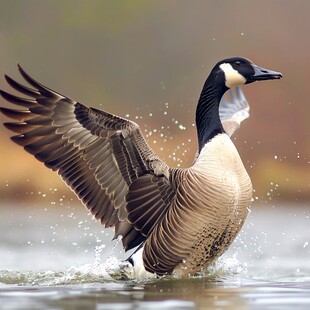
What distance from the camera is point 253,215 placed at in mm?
19078

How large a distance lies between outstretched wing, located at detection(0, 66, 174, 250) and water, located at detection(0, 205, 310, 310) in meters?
0.54

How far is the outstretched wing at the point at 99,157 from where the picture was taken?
11328mm

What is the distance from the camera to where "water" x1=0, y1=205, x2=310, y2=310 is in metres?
9.59

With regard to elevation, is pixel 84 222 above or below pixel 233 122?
below

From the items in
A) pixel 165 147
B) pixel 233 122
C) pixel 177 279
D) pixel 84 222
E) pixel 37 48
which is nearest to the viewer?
pixel 177 279

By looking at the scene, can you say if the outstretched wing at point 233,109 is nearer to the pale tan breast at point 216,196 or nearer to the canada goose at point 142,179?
the canada goose at point 142,179

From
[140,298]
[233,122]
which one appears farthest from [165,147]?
[140,298]

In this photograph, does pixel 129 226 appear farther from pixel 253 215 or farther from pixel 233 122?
pixel 253 215

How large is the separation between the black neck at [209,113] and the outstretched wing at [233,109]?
165 cm

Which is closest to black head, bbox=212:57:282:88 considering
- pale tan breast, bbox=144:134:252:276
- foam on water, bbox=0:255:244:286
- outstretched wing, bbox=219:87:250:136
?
pale tan breast, bbox=144:134:252:276

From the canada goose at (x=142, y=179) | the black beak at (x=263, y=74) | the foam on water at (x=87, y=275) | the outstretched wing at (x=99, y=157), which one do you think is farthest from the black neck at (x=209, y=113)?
the foam on water at (x=87, y=275)

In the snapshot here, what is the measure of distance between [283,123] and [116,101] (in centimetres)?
326

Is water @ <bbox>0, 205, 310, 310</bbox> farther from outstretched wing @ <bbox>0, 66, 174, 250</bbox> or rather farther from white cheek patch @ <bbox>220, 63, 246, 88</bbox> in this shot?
white cheek patch @ <bbox>220, 63, 246, 88</bbox>

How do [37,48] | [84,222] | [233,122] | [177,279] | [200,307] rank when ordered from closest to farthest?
1. [200,307]
2. [177,279]
3. [233,122]
4. [84,222]
5. [37,48]
